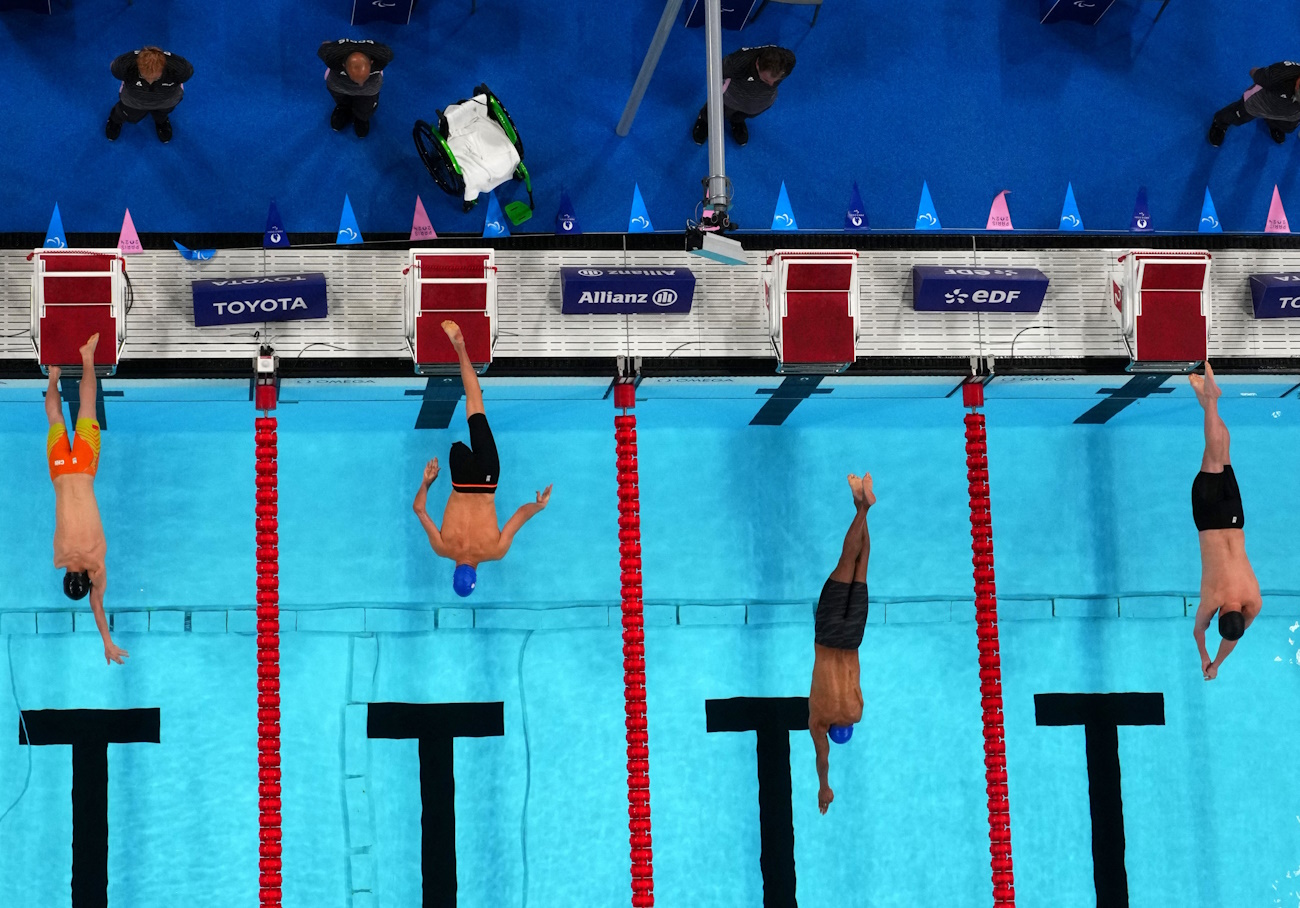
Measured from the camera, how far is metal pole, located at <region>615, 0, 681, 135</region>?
10.4 metres

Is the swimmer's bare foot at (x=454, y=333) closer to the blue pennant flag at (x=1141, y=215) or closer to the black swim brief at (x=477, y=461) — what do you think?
the black swim brief at (x=477, y=461)

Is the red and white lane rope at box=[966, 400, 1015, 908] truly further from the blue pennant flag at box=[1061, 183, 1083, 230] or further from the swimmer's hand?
the swimmer's hand

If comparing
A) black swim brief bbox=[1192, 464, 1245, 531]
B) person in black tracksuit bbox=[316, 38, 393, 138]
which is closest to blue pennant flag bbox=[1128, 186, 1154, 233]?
black swim brief bbox=[1192, 464, 1245, 531]

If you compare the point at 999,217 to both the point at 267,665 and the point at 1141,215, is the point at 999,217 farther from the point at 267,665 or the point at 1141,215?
the point at 267,665

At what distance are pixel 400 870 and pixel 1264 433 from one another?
30.6 ft

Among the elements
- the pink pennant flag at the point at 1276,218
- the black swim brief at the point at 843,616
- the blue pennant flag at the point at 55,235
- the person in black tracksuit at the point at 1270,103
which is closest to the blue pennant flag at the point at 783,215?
the black swim brief at the point at 843,616

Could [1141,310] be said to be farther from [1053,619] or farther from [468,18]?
[468,18]

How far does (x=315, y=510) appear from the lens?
1284 centimetres

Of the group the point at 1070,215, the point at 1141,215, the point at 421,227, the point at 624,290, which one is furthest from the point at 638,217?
the point at 1141,215

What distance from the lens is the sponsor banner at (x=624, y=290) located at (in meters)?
11.7

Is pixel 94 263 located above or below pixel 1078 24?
below

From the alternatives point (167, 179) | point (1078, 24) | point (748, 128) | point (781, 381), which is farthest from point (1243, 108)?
point (167, 179)

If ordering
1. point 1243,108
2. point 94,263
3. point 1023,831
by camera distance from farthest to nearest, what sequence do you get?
point 1243,108 → point 1023,831 → point 94,263

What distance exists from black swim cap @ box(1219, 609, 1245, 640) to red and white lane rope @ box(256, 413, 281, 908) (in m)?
7.51
